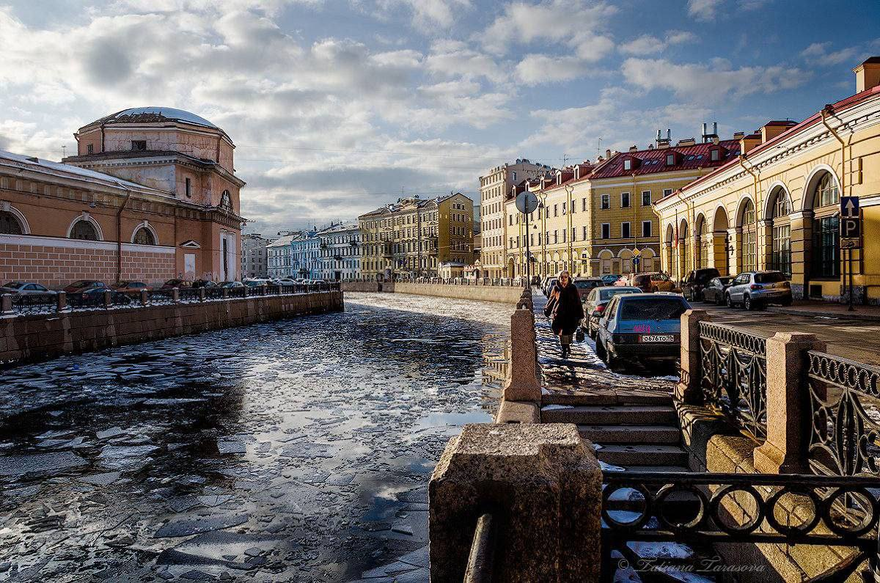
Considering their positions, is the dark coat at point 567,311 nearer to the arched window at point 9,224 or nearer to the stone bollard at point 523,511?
the stone bollard at point 523,511

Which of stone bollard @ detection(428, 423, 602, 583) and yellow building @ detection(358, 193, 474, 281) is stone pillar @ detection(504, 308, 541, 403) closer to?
stone bollard @ detection(428, 423, 602, 583)

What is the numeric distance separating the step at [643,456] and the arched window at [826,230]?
20772 millimetres

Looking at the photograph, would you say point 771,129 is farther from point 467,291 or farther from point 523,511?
point 467,291

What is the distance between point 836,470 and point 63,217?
33553 millimetres

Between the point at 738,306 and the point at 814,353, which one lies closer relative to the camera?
the point at 814,353

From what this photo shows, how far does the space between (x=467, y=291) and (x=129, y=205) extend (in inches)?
1363

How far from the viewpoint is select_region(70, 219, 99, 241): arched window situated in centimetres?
3052

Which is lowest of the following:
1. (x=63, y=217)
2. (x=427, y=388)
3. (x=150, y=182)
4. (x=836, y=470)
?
(x=427, y=388)

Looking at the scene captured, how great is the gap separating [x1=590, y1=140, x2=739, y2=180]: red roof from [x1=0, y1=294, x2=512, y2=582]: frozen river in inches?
1931

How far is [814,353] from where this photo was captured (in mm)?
4047

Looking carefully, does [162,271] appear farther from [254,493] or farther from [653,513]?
[653,513]

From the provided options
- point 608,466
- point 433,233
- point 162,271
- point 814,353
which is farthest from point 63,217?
point 433,233

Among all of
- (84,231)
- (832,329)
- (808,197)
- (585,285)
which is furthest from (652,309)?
(84,231)

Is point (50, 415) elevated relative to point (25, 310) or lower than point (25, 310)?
lower
